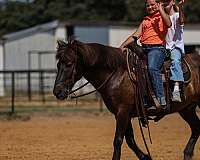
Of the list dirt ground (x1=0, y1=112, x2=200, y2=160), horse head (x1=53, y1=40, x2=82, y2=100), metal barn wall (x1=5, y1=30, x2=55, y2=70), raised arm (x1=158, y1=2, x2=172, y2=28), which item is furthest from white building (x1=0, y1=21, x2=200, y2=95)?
horse head (x1=53, y1=40, x2=82, y2=100)

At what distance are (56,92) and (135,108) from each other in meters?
1.19

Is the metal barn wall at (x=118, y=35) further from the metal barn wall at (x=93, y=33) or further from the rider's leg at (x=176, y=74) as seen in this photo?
the rider's leg at (x=176, y=74)

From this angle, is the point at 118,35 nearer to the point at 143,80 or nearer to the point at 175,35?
the point at 175,35

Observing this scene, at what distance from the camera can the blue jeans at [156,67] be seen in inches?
327

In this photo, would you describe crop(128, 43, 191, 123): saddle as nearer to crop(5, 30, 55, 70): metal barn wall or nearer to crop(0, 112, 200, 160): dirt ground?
crop(0, 112, 200, 160): dirt ground

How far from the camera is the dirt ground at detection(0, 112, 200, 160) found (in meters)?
10.6

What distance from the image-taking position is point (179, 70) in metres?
8.60

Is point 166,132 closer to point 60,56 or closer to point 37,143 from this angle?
point 37,143

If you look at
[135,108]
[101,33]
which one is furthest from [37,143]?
[101,33]

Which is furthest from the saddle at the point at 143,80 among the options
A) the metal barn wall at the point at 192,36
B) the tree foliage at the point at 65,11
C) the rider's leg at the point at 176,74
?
the tree foliage at the point at 65,11

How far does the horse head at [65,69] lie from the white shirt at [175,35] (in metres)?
1.59

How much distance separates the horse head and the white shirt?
5.22ft

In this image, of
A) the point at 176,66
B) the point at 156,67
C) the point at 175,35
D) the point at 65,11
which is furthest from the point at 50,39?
the point at 65,11

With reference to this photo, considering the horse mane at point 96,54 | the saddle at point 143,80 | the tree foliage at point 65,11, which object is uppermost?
the tree foliage at point 65,11
